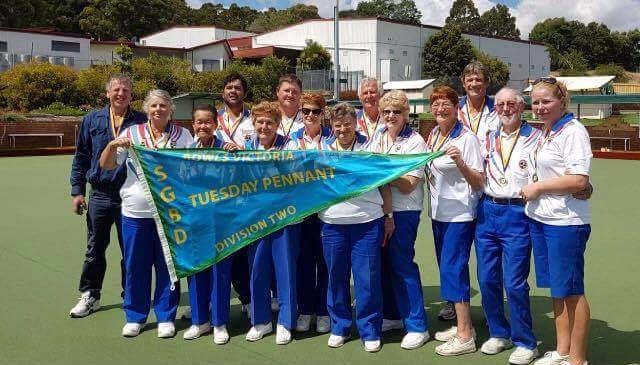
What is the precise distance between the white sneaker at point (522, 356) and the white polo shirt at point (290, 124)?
2.27m

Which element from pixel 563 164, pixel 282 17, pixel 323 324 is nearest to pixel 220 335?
pixel 323 324

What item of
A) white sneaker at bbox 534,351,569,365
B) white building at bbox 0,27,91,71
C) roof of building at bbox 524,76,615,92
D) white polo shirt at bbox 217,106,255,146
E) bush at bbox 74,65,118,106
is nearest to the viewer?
white sneaker at bbox 534,351,569,365

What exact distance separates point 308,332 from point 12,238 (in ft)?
15.7

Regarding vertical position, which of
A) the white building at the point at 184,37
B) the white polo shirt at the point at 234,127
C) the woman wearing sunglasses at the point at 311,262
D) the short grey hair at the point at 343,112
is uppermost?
the white building at the point at 184,37

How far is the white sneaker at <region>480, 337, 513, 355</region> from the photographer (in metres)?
4.32

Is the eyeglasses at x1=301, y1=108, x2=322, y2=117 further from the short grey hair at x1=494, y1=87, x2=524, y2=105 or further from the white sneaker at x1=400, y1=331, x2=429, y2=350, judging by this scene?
the white sneaker at x1=400, y1=331, x2=429, y2=350

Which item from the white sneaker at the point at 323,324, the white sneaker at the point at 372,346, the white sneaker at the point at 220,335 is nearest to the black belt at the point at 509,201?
the white sneaker at the point at 372,346

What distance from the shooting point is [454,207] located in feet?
14.3

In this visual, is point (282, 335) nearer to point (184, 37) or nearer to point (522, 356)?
point (522, 356)

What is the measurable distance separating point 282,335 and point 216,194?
41.2 inches

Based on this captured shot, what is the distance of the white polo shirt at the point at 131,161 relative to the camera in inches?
184

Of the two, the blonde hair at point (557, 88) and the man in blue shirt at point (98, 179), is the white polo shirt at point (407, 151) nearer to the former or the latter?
the blonde hair at point (557, 88)

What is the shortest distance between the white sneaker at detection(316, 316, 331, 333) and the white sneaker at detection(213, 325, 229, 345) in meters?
0.64

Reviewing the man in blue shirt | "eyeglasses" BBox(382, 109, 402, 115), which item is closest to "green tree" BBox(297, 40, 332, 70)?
the man in blue shirt
